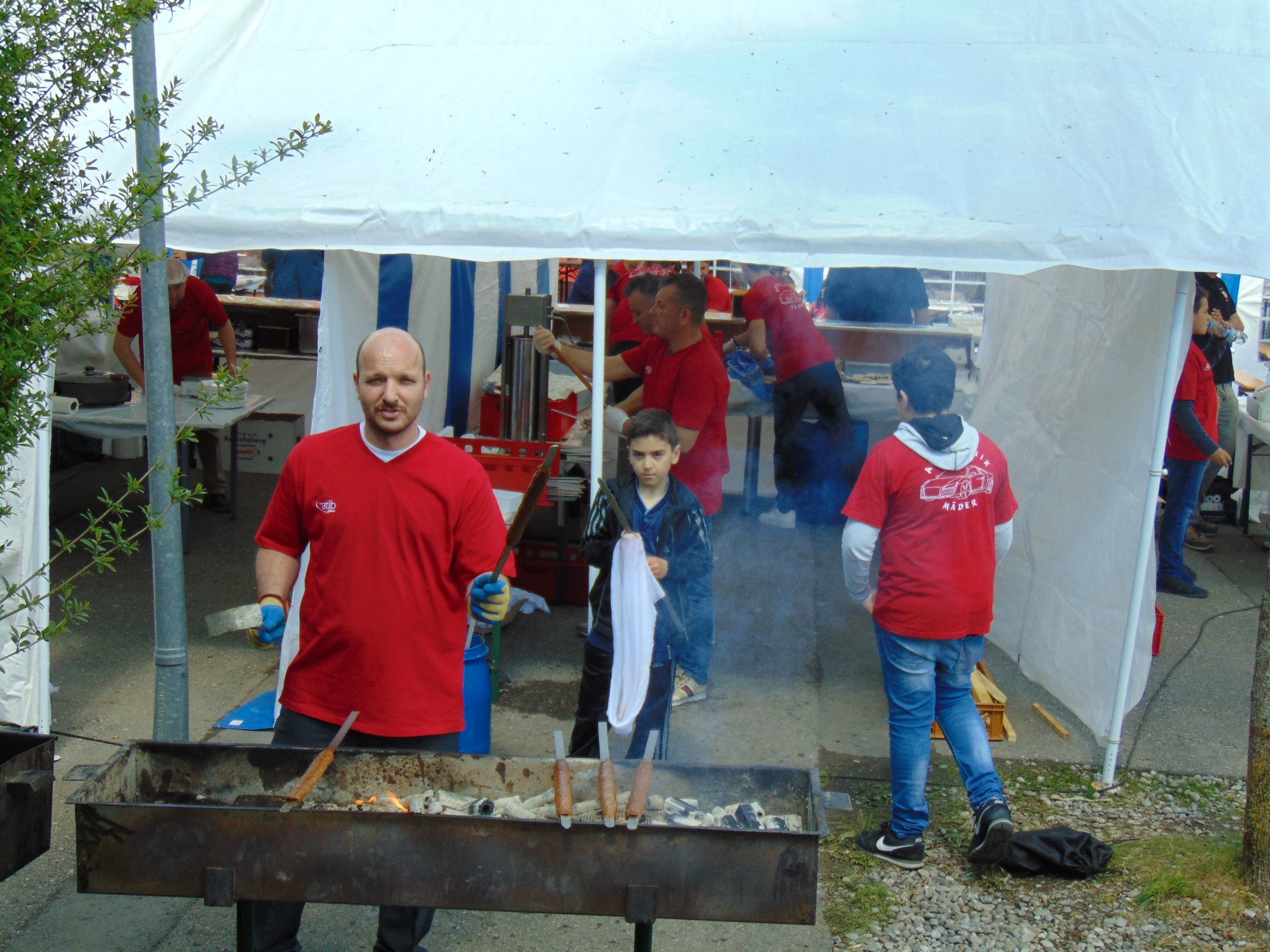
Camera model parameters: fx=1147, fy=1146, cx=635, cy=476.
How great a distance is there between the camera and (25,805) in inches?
101

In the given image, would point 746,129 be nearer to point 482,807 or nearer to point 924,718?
point 924,718

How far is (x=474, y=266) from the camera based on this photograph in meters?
7.21

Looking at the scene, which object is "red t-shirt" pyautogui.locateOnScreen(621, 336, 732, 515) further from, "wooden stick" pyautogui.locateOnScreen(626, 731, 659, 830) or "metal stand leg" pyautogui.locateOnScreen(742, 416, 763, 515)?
"metal stand leg" pyautogui.locateOnScreen(742, 416, 763, 515)

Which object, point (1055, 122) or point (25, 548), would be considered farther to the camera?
point (1055, 122)

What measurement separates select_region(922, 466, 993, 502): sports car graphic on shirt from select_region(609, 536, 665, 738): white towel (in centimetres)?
100

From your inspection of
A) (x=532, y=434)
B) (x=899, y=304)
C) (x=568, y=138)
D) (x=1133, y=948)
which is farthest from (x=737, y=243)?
(x=899, y=304)

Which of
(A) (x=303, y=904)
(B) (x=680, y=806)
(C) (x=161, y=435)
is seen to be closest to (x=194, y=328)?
(C) (x=161, y=435)

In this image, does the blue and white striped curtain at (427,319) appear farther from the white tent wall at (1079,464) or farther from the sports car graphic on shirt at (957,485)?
the white tent wall at (1079,464)

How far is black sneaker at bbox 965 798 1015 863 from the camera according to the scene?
13.0 feet

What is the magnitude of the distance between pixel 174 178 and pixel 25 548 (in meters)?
2.67

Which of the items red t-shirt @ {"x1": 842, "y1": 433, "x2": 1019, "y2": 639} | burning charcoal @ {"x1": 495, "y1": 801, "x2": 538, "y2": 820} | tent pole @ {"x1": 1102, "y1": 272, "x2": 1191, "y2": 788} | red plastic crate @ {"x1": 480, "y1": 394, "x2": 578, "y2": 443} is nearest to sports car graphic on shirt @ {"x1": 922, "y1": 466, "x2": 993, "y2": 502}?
red t-shirt @ {"x1": 842, "y1": 433, "x2": 1019, "y2": 639}

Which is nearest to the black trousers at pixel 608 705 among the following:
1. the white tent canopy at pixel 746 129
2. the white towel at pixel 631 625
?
the white towel at pixel 631 625

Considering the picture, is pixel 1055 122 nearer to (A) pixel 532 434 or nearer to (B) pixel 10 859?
(A) pixel 532 434

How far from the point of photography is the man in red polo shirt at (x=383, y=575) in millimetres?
3031
